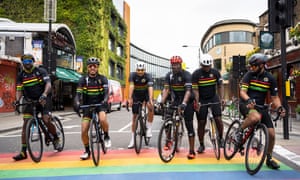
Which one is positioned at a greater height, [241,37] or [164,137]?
[241,37]

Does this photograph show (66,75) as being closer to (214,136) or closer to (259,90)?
(214,136)

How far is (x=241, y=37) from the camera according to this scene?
5875 centimetres

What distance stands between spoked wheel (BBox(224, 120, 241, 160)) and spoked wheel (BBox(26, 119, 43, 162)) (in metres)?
3.57

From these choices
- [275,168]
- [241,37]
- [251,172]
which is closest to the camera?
[251,172]

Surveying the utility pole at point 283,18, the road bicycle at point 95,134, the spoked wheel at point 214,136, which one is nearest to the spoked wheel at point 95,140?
the road bicycle at point 95,134

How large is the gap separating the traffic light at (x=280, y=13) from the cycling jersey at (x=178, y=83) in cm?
353

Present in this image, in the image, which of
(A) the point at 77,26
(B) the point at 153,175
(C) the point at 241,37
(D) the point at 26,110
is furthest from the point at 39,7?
(C) the point at 241,37

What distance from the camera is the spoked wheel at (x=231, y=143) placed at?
622 cm

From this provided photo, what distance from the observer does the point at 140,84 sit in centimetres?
766

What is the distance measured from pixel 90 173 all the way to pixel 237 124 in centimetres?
276

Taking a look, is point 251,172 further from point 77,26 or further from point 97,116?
point 77,26

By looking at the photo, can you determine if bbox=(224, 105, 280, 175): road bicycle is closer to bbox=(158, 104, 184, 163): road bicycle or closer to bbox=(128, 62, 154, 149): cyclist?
bbox=(158, 104, 184, 163): road bicycle

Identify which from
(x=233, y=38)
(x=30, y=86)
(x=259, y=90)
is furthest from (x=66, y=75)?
(x=233, y=38)

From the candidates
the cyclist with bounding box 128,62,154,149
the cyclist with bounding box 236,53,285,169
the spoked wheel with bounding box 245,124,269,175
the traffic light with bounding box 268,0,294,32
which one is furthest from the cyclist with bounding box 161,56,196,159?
the traffic light with bounding box 268,0,294,32
